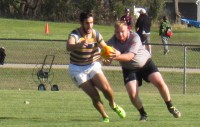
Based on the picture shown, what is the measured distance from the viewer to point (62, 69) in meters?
24.7

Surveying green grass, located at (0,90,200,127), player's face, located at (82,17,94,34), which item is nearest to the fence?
green grass, located at (0,90,200,127)

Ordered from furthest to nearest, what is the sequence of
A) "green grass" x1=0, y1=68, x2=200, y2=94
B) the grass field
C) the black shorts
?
1. "green grass" x1=0, y1=68, x2=200, y2=94
2. the grass field
3. the black shorts

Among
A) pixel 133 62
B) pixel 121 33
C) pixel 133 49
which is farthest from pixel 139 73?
pixel 121 33

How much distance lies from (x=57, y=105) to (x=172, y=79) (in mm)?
8843

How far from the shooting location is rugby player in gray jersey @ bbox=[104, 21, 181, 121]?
1230 cm

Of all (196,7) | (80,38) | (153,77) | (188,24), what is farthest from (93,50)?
(196,7)

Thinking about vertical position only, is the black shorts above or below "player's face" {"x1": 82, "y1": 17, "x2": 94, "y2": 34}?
below

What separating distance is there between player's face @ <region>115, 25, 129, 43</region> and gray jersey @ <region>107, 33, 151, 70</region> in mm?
91

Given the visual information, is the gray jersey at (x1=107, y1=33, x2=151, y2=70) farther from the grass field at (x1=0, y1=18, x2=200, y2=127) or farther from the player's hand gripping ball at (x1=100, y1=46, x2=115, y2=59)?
the grass field at (x1=0, y1=18, x2=200, y2=127)

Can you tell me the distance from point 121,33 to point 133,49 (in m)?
0.33

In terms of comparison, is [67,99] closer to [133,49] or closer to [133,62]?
[133,62]

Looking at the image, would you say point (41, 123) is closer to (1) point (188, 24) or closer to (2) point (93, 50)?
(2) point (93, 50)

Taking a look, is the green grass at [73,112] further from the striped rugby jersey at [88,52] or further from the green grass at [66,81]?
the green grass at [66,81]

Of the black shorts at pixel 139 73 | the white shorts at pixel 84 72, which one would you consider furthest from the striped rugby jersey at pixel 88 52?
the black shorts at pixel 139 73
